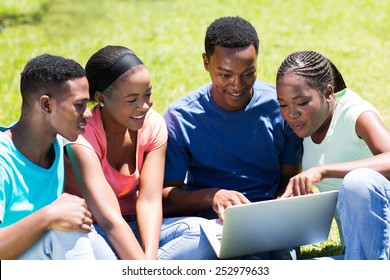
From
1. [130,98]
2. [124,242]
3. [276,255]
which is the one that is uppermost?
[130,98]

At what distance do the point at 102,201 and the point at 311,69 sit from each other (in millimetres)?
1225

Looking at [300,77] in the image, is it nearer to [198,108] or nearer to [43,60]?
[198,108]

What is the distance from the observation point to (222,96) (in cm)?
411

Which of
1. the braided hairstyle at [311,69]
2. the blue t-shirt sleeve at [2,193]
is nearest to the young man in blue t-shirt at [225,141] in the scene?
the braided hairstyle at [311,69]

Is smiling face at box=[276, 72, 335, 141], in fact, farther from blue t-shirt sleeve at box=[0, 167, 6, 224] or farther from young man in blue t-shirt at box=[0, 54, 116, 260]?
blue t-shirt sleeve at box=[0, 167, 6, 224]

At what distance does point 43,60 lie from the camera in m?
3.47

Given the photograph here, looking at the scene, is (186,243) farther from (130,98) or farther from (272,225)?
(130,98)

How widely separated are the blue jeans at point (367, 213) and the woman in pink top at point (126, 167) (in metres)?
0.75

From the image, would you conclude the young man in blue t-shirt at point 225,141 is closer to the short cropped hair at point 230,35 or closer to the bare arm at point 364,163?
the short cropped hair at point 230,35

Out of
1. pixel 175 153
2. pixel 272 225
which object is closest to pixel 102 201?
pixel 175 153
